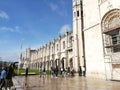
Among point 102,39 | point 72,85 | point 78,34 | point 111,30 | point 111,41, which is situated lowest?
point 72,85

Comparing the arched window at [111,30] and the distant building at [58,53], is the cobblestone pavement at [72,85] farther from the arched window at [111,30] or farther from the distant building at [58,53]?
the distant building at [58,53]

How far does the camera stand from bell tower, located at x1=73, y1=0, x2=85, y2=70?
32969 mm

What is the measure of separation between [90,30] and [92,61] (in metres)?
3.99

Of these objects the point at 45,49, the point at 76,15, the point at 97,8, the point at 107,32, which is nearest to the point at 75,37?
the point at 76,15

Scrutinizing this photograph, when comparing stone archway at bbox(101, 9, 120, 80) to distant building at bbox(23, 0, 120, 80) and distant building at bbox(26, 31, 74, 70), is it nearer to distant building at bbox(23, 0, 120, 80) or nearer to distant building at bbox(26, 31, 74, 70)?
distant building at bbox(23, 0, 120, 80)

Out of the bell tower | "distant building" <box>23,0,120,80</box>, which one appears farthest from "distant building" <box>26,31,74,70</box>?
"distant building" <box>23,0,120,80</box>

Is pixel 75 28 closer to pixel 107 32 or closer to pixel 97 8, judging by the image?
pixel 97 8

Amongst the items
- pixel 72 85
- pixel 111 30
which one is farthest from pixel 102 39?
pixel 72 85

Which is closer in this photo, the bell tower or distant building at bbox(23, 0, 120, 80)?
distant building at bbox(23, 0, 120, 80)

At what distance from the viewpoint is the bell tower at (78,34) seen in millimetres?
32969

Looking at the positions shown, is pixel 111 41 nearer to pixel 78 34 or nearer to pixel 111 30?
pixel 111 30

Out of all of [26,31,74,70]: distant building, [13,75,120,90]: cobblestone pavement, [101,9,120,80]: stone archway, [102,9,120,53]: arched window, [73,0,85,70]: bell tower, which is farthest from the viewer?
[26,31,74,70]: distant building

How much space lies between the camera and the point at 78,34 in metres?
34.2

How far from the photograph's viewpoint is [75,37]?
34375 millimetres
